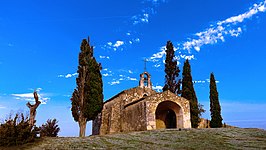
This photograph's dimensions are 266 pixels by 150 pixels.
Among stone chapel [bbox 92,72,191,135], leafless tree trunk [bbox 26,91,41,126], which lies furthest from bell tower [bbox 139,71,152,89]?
leafless tree trunk [bbox 26,91,41,126]

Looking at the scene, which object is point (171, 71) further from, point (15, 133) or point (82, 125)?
point (15, 133)

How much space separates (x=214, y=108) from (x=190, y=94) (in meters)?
4.31

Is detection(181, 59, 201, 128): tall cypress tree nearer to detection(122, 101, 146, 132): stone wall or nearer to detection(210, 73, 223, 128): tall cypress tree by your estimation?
detection(210, 73, 223, 128): tall cypress tree

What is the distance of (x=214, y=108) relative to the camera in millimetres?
34875

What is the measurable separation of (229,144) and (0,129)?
14353 millimetres

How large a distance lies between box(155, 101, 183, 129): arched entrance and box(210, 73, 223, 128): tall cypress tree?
21.6 feet

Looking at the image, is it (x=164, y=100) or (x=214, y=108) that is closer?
(x=164, y=100)

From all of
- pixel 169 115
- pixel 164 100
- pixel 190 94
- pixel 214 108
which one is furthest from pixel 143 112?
pixel 214 108

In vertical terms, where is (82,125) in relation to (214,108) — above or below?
below

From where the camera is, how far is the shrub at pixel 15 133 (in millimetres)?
14438

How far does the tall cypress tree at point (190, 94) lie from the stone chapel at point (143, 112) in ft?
8.90

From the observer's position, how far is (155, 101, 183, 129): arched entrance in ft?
97.2

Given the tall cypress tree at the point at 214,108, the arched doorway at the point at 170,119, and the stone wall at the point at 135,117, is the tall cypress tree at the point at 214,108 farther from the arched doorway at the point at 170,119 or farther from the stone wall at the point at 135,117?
the stone wall at the point at 135,117

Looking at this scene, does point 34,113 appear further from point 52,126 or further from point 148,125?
point 148,125
